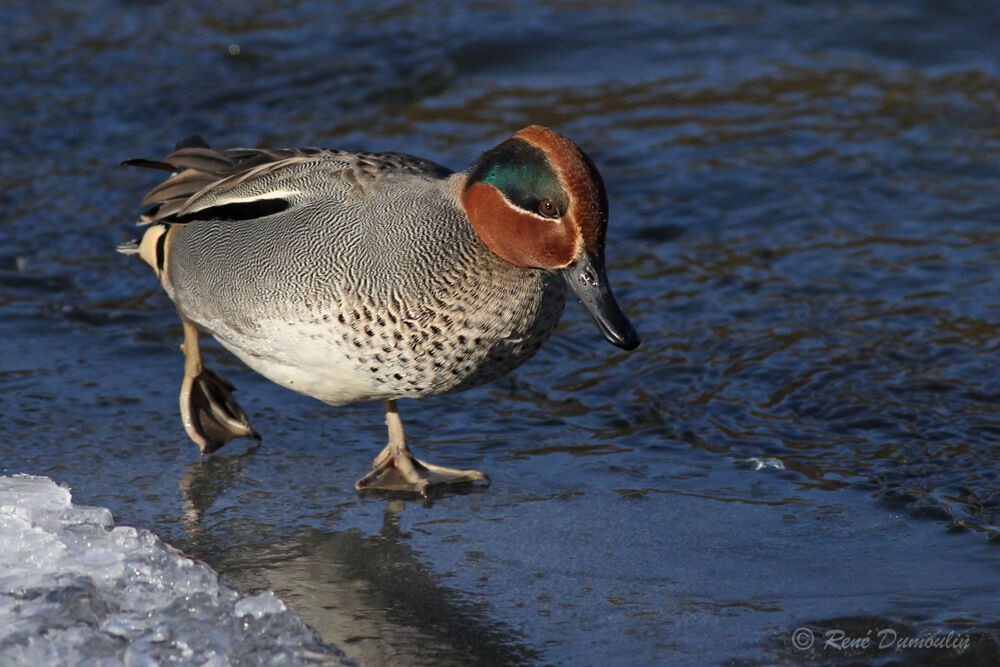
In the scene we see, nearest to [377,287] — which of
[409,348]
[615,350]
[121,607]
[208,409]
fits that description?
[409,348]

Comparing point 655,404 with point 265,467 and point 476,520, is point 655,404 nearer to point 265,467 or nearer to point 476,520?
point 476,520

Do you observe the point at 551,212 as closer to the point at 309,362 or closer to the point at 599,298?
the point at 599,298

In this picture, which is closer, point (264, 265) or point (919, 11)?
point (264, 265)

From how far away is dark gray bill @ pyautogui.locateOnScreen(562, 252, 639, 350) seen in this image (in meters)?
3.87

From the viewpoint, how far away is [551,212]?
381cm

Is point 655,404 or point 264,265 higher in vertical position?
point 264,265

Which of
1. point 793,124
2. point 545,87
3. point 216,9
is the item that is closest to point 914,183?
point 793,124

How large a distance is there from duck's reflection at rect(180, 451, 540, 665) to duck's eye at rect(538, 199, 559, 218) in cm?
106

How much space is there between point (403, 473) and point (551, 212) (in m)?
1.10

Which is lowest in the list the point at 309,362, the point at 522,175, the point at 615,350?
the point at 615,350

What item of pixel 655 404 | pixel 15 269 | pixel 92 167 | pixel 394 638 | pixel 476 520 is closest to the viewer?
pixel 394 638

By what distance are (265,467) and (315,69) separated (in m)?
5.10

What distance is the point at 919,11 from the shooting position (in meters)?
9.37

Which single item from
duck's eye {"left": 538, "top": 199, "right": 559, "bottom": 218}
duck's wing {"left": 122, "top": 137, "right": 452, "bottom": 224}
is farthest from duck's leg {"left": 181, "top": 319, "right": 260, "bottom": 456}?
duck's eye {"left": 538, "top": 199, "right": 559, "bottom": 218}
